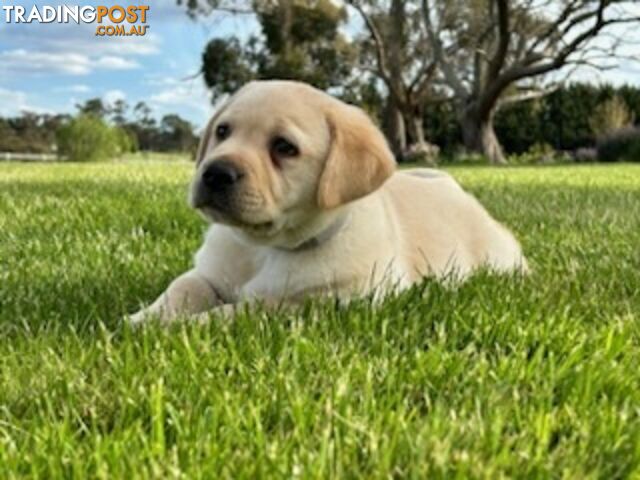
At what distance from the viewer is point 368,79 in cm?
3947

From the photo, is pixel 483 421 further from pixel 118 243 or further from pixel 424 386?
pixel 118 243

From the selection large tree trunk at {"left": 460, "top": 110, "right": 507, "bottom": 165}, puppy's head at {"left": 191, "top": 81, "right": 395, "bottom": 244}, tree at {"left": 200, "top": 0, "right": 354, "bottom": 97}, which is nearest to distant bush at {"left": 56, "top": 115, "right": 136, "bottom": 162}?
tree at {"left": 200, "top": 0, "right": 354, "bottom": 97}

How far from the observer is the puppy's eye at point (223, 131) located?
2797 mm

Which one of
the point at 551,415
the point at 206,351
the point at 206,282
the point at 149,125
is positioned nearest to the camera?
the point at 551,415

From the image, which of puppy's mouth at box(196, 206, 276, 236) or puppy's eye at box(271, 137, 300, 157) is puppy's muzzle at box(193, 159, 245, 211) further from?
puppy's eye at box(271, 137, 300, 157)

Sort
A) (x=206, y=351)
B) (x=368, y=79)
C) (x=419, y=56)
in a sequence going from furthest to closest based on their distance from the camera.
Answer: (x=368, y=79) → (x=419, y=56) → (x=206, y=351)

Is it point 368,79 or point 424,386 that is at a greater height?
point 368,79

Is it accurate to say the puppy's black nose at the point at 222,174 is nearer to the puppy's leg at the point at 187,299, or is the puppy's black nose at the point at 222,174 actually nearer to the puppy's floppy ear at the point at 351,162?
the puppy's floppy ear at the point at 351,162

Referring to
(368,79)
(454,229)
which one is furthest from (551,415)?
(368,79)

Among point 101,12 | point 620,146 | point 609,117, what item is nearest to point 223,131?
point 101,12

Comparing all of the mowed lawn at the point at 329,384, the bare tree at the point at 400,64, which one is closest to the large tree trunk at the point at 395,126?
the bare tree at the point at 400,64

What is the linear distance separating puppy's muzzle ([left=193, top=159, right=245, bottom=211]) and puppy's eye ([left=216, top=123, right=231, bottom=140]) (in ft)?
0.73

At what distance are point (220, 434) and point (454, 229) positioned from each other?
88.0 inches

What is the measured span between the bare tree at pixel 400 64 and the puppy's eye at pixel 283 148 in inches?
1105
